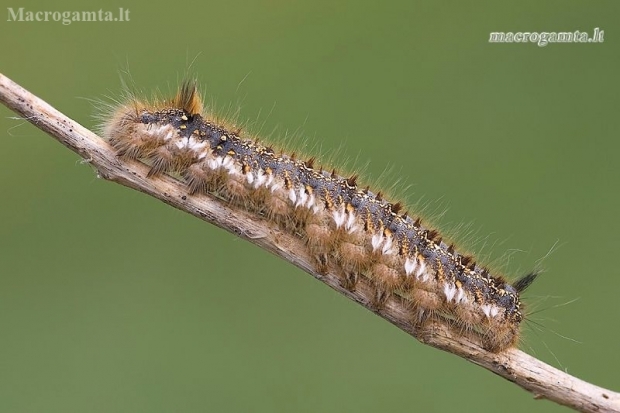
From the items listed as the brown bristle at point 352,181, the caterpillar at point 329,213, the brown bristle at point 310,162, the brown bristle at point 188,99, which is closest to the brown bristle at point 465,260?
the caterpillar at point 329,213

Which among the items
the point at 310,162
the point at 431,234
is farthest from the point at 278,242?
the point at 431,234

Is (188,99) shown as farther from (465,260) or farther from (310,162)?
(465,260)

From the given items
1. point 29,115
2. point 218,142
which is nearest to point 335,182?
point 218,142

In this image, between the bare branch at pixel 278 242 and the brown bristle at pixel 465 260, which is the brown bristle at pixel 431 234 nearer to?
the brown bristle at pixel 465 260

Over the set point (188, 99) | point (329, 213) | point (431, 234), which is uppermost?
point (188, 99)

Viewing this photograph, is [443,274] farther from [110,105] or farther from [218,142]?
[110,105]

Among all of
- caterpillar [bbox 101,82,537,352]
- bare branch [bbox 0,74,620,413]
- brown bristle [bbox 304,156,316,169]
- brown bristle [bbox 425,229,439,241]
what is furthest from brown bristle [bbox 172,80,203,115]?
brown bristle [bbox 425,229,439,241]
